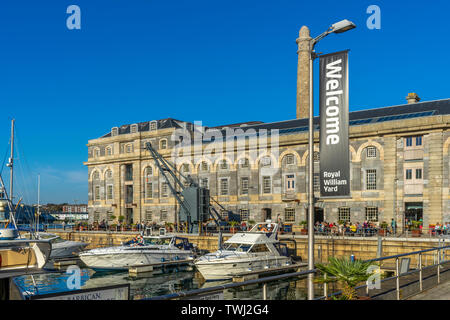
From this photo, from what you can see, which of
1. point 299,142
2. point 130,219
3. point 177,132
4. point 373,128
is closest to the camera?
point 373,128

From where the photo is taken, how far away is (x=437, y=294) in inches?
517

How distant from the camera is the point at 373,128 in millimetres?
42281

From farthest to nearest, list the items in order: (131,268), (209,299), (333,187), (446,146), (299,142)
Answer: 1. (299,142)
2. (446,146)
3. (131,268)
4. (333,187)
5. (209,299)

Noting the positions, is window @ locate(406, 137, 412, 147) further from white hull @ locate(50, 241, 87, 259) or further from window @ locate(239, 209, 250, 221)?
white hull @ locate(50, 241, 87, 259)

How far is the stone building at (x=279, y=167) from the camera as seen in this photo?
40094mm

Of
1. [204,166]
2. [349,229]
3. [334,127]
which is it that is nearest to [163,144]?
[204,166]

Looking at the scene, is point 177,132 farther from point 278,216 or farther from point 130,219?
point 278,216

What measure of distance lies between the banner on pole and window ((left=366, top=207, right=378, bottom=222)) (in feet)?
101

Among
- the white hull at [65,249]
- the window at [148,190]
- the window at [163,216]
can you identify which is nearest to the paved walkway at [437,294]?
the white hull at [65,249]

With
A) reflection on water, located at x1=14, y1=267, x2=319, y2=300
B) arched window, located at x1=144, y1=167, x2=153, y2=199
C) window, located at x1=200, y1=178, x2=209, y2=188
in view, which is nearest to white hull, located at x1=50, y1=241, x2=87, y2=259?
reflection on water, located at x1=14, y1=267, x2=319, y2=300

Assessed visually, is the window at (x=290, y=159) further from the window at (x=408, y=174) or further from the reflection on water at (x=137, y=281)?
the reflection on water at (x=137, y=281)

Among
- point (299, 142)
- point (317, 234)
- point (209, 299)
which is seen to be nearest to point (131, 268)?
point (317, 234)

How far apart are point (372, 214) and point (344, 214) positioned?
2.68 meters
